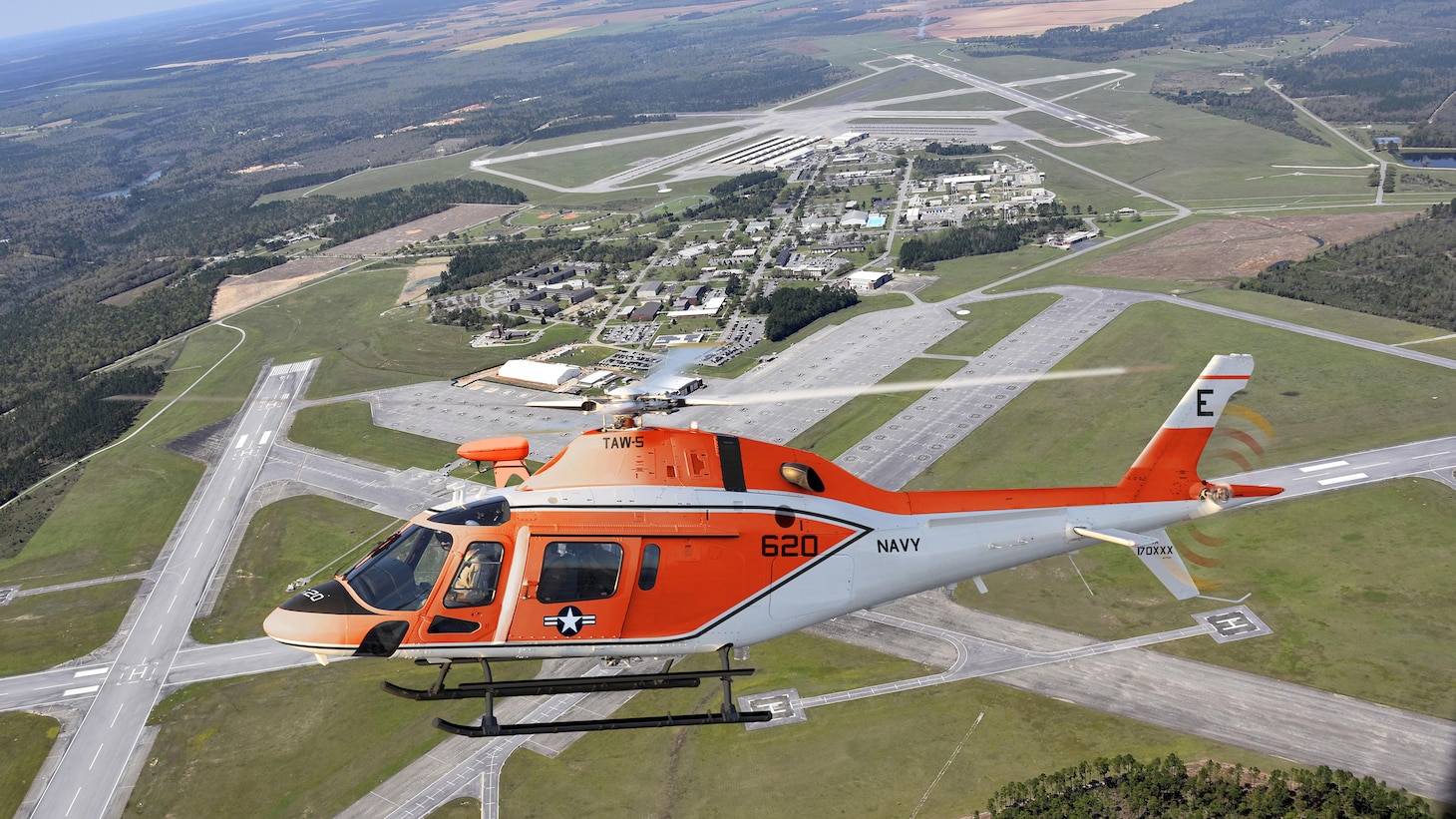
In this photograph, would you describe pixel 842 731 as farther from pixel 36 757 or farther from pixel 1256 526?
pixel 36 757

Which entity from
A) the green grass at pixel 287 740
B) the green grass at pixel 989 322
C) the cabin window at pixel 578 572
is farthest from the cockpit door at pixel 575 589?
the green grass at pixel 989 322

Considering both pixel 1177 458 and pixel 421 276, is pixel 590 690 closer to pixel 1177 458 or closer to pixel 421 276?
pixel 1177 458

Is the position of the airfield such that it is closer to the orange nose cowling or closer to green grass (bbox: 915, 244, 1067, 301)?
green grass (bbox: 915, 244, 1067, 301)

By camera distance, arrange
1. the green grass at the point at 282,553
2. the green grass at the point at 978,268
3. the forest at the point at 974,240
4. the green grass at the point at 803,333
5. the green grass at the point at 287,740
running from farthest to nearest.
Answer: the forest at the point at 974,240 < the green grass at the point at 978,268 < the green grass at the point at 803,333 < the green grass at the point at 282,553 < the green grass at the point at 287,740

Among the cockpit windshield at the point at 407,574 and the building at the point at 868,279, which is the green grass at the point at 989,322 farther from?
the cockpit windshield at the point at 407,574

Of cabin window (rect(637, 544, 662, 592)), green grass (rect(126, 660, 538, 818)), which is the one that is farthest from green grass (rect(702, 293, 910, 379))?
cabin window (rect(637, 544, 662, 592))
